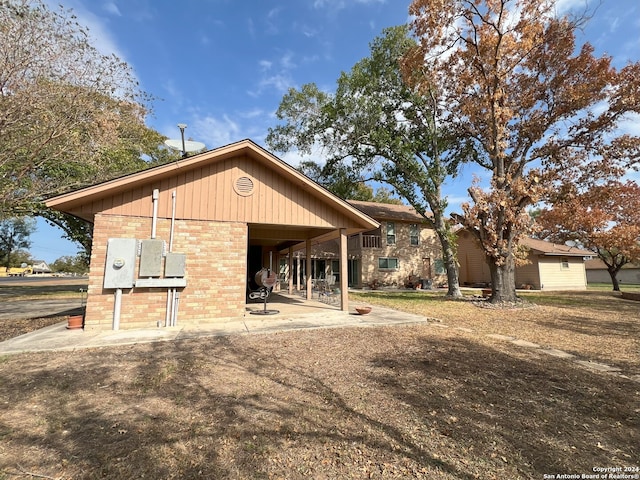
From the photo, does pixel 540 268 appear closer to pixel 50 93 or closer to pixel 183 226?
pixel 183 226

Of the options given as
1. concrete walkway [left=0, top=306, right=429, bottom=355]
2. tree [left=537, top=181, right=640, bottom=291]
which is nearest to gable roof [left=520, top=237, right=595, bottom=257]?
tree [left=537, top=181, right=640, bottom=291]

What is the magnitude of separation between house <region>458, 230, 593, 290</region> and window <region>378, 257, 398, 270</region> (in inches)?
236

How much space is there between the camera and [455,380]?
4.25 m

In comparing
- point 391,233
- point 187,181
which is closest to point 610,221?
point 391,233

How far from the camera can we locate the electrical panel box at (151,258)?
24.2ft

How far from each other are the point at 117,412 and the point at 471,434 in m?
3.66

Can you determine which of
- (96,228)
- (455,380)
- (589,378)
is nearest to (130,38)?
(96,228)

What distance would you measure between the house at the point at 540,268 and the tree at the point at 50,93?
75.6ft

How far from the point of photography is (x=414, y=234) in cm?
2539

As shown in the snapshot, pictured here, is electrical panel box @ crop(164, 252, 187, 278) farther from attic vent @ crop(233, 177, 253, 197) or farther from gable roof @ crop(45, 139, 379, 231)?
attic vent @ crop(233, 177, 253, 197)

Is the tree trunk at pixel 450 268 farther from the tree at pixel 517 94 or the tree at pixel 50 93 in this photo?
the tree at pixel 50 93

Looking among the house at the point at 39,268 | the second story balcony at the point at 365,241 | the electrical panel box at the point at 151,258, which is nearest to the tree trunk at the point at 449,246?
the second story balcony at the point at 365,241

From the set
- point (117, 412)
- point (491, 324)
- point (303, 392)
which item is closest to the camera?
point (117, 412)

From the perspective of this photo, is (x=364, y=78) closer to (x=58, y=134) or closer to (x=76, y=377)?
(x=58, y=134)
